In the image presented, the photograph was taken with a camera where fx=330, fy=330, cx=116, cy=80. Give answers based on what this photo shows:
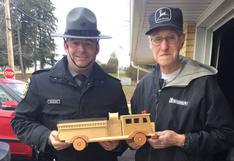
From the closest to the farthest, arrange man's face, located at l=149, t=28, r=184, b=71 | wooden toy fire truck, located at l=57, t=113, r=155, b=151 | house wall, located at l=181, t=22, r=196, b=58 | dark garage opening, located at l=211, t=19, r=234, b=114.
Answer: wooden toy fire truck, located at l=57, t=113, r=155, b=151, man's face, located at l=149, t=28, r=184, b=71, dark garage opening, located at l=211, t=19, r=234, b=114, house wall, located at l=181, t=22, r=196, b=58

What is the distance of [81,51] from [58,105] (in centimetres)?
37

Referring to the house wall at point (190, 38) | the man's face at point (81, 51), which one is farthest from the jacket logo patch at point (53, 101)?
the house wall at point (190, 38)

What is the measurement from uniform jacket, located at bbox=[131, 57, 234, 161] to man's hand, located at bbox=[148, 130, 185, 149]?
0.14ft

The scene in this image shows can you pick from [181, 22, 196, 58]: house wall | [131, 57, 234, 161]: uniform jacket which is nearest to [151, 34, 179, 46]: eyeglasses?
[131, 57, 234, 161]: uniform jacket

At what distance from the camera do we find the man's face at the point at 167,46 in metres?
2.01

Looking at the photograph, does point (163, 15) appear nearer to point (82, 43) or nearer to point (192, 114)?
point (82, 43)

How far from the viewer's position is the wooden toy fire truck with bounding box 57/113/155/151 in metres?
1.73

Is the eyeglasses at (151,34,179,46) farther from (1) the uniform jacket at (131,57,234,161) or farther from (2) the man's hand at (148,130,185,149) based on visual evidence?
(2) the man's hand at (148,130,185,149)

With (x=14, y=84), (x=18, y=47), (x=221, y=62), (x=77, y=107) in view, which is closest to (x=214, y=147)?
(x=77, y=107)

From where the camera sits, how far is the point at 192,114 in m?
1.92

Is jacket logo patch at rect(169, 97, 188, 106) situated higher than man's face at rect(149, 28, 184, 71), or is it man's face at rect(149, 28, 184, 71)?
man's face at rect(149, 28, 184, 71)

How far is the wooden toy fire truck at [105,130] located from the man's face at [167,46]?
42 cm

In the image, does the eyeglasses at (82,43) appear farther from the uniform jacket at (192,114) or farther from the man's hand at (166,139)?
the man's hand at (166,139)

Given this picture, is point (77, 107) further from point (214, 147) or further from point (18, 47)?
point (18, 47)
